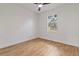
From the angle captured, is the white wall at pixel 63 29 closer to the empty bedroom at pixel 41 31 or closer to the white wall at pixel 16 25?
the empty bedroom at pixel 41 31

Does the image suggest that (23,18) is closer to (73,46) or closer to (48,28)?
(48,28)

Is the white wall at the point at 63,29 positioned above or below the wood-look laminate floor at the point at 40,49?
above

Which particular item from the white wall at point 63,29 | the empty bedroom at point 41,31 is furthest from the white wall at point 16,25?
the white wall at point 63,29

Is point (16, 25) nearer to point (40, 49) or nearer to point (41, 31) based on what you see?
point (41, 31)

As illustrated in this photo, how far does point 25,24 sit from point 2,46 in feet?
1.43

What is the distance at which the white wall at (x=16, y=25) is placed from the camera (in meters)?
1.12

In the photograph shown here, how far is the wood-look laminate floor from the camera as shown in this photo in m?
1.14

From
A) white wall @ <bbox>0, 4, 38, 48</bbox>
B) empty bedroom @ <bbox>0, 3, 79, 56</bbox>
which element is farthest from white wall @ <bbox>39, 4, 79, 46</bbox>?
white wall @ <bbox>0, 4, 38, 48</bbox>

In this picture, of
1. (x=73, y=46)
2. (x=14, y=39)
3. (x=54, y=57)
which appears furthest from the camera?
(x=73, y=46)

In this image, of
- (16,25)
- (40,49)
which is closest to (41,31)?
(40,49)

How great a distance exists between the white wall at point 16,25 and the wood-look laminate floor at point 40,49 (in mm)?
81

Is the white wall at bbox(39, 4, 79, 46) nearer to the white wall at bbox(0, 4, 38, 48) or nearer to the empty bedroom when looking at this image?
the empty bedroom

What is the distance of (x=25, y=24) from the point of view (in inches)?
50.2

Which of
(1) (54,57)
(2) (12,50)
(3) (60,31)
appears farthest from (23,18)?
(1) (54,57)
